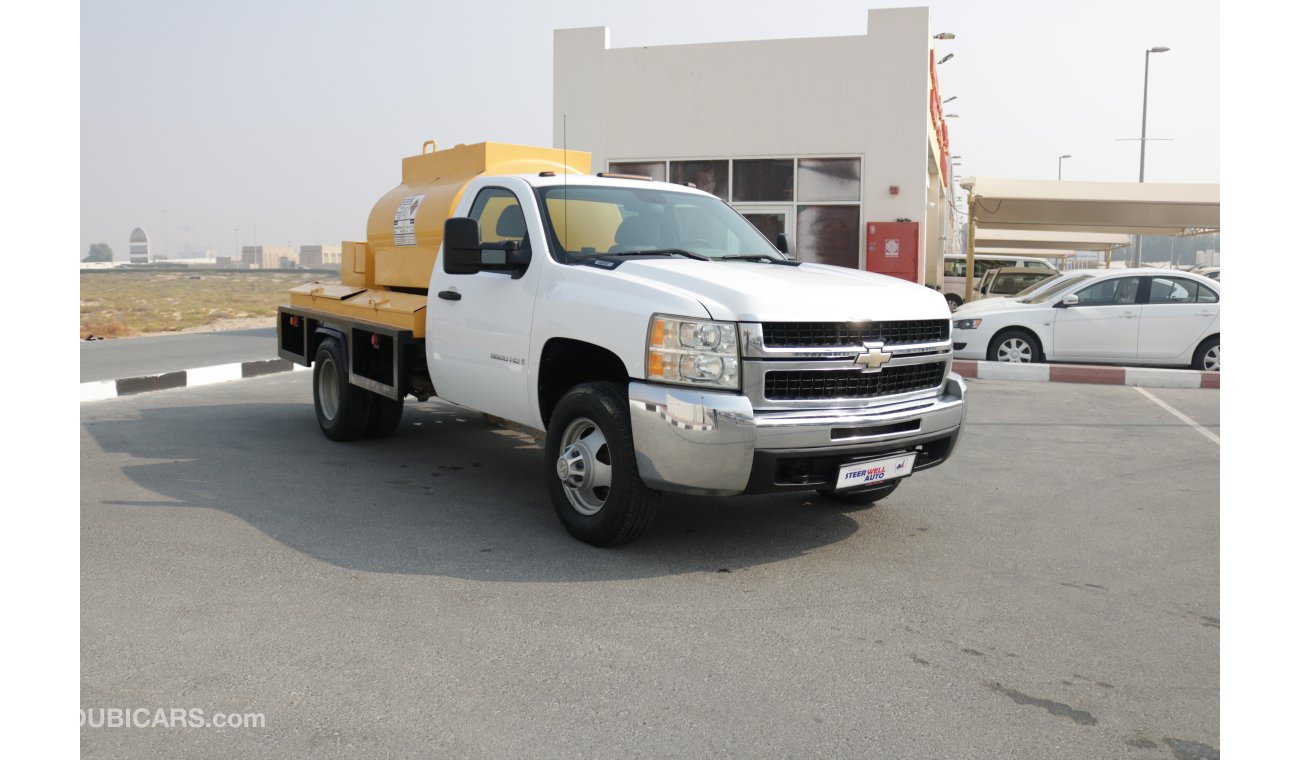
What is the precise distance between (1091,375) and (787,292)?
370 inches

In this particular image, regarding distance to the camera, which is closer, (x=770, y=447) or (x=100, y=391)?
(x=770, y=447)

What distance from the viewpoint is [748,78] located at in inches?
755

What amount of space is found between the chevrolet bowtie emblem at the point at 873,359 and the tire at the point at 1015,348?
9.86 m

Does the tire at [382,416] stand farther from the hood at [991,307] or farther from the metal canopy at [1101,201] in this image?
the metal canopy at [1101,201]

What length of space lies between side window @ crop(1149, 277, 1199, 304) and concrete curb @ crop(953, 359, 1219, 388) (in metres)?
1.36

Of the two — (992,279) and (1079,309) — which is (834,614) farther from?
(992,279)

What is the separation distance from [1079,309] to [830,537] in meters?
10.0

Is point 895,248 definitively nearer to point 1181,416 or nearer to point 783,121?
point 783,121

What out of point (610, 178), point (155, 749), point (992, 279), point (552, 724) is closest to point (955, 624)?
point (552, 724)

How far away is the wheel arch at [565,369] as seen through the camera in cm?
574

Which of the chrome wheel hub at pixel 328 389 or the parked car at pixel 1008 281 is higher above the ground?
the parked car at pixel 1008 281

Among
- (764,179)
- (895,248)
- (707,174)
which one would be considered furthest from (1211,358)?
(707,174)

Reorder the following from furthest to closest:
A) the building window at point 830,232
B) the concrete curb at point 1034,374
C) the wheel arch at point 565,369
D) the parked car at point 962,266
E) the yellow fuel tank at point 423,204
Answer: the parked car at point 962,266 < the building window at point 830,232 < the concrete curb at point 1034,374 < the yellow fuel tank at point 423,204 < the wheel arch at point 565,369

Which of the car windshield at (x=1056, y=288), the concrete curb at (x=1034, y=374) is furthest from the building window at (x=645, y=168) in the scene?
the concrete curb at (x=1034, y=374)
